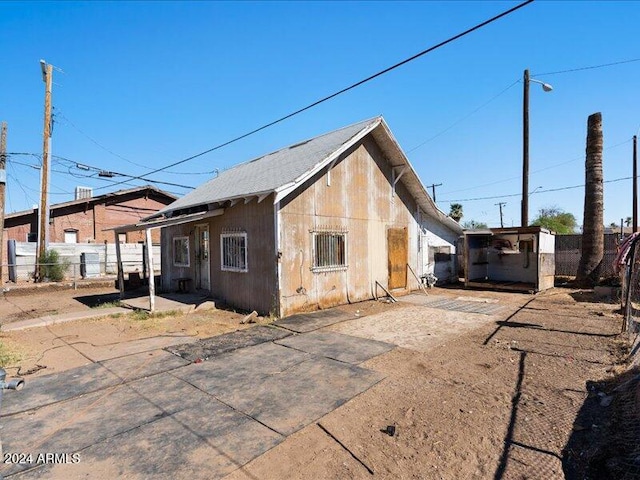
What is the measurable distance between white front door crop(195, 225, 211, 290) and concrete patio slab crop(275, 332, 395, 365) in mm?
6506

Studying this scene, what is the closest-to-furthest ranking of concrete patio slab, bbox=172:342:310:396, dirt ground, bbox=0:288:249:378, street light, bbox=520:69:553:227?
1. concrete patio slab, bbox=172:342:310:396
2. dirt ground, bbox=0:288:249:378
3. street light, bbox=520:69:553:227

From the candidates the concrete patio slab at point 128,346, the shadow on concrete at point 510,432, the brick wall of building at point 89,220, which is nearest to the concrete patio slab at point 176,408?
the concrete patio slab at point 128,346

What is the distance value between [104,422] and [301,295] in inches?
254

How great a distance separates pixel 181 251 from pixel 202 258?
1805 millimetres

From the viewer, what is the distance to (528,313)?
9.87m

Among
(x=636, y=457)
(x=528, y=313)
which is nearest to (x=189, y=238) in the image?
(x=528, y=313)

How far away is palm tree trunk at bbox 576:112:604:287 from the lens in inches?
595

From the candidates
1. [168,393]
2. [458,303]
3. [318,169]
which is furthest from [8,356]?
[458,303]

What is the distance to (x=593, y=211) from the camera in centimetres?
1538

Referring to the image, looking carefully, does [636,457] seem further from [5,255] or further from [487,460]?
[5,255]

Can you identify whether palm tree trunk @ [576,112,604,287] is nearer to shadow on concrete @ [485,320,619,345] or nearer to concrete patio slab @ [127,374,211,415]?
shadow on concrete @ [485,320,619,345]

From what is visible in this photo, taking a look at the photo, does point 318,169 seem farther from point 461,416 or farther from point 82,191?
point 82,191

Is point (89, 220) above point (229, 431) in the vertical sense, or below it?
above

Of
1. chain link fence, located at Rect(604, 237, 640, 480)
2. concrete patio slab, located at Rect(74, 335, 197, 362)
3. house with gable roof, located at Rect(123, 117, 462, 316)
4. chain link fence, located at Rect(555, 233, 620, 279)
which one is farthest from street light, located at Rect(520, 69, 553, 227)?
concrete patio slab, located at Rect(74, 335, 197, 362)
